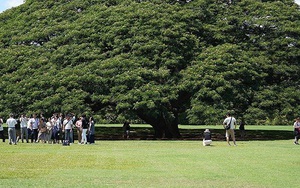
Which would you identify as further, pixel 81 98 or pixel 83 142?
pixel 81 98

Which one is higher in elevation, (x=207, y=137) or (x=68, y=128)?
(x=68, y=128)

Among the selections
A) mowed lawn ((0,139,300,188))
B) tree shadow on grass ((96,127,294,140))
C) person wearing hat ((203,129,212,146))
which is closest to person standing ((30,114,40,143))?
tree shadow on grass ((96,127,294,140))

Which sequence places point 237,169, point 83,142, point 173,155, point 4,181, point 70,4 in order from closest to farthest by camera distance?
point 4,181
point 237,169
point 173,155
point 83,142
point 70,4

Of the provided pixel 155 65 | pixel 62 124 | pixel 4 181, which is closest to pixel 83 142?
pixel 62 124

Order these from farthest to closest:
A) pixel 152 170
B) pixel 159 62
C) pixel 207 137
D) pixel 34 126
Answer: pixel 159 62 < pixel 34 126 < pixel 207 137 < pixel 152 170

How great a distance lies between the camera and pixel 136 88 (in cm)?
3938

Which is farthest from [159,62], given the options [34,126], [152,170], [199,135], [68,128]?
[152,170]

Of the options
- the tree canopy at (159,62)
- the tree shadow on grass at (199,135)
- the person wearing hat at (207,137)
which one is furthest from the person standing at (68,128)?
the tree shadow on grass at (199,135)

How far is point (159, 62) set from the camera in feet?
137

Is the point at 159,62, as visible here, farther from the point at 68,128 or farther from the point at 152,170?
the point at 152,170

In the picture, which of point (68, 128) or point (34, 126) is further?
point (34, 126)

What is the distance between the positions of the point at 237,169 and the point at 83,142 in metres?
17.6

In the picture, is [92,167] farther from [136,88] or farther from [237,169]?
[136,88]

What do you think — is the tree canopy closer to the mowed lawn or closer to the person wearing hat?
the person wearing hat
